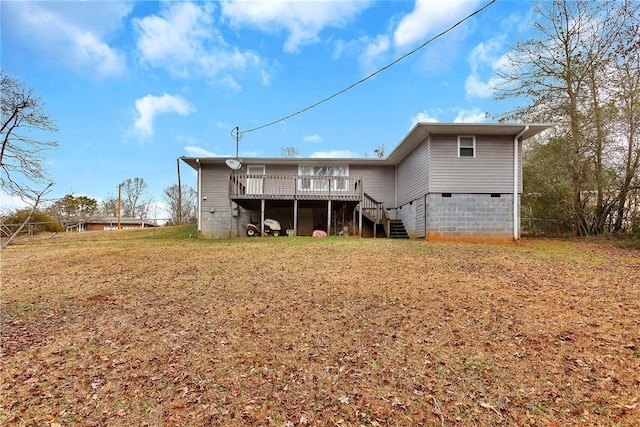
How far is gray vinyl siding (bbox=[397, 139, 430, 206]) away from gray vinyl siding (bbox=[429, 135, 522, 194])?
447mm

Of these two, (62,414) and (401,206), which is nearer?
(62,414)

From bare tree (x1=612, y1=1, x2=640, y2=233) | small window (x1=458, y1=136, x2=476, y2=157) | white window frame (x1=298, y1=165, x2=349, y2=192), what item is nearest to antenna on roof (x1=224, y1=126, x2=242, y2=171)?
white window frame (x1=298, y1=165, x2=349, y2=192)

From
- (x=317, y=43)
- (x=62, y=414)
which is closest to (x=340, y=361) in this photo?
(x=62, y=414)

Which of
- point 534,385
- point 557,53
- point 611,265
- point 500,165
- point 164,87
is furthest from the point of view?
point 164,87

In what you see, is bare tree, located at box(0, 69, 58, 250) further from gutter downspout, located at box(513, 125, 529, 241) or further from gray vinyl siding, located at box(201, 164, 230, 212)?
gutter downspout, located at box(513, 125, 529, 241)

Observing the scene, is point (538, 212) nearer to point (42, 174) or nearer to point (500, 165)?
point (500, 165)

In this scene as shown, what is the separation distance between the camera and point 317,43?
13.5 metres

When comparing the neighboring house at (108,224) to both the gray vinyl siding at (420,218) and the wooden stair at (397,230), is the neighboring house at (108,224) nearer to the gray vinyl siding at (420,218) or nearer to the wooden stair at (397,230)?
the wooden stair at (397,230)

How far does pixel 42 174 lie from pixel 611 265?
37.7 feet

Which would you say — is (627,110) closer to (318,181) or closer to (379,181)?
(379,181)

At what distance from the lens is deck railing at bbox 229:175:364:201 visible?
1343cm

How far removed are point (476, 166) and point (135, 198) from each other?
35.9 meters

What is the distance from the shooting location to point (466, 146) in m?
11.8

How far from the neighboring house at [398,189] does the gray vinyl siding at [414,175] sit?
0.13 feet
